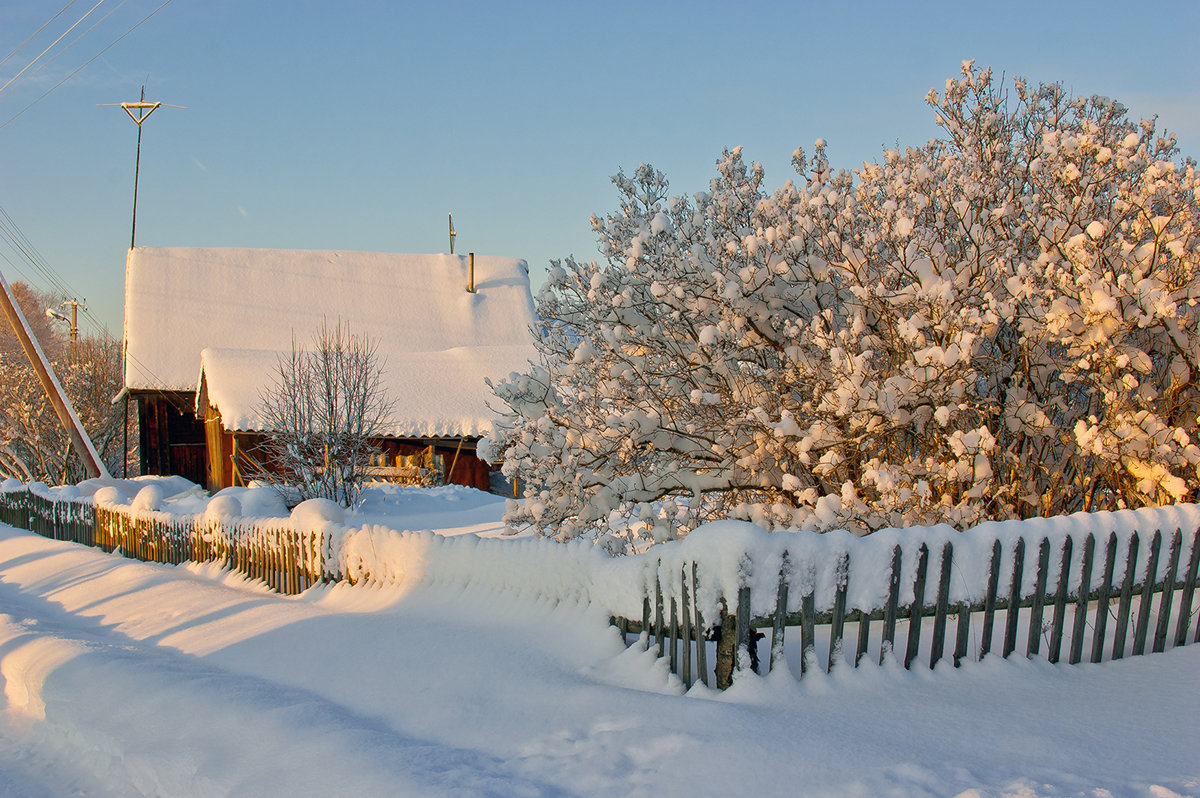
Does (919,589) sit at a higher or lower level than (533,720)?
higher

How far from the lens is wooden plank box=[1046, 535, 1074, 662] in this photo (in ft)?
16.4

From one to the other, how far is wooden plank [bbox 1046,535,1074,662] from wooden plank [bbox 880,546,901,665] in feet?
3.43

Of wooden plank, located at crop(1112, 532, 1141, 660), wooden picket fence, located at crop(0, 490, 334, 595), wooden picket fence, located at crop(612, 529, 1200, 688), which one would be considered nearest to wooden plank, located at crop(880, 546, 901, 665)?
wooden picket fence, located at crop(612, 529, 1200, 688)

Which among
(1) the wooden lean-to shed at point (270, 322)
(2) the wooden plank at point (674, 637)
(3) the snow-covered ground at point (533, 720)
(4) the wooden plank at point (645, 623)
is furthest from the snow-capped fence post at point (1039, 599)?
(1) the wooden lean-to shed at point (270, 322)

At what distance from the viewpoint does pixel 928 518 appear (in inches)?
238

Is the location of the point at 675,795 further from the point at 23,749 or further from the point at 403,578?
the point at 403,578

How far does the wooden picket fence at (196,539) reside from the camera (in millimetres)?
9523

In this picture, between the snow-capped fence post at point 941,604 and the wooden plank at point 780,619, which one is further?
the snow-capped fence post at point 941,604

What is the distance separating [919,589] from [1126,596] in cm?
146

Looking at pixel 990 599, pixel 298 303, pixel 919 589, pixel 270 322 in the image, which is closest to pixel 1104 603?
pixel 990 599

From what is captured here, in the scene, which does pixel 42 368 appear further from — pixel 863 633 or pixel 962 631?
pixel 962 631

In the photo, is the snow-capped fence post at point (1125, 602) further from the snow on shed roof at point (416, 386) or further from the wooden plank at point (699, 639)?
the snow on shed roof at point (416, 386)

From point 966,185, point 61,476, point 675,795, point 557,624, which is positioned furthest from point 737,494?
point 61,476

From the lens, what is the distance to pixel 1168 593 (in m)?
5.25
